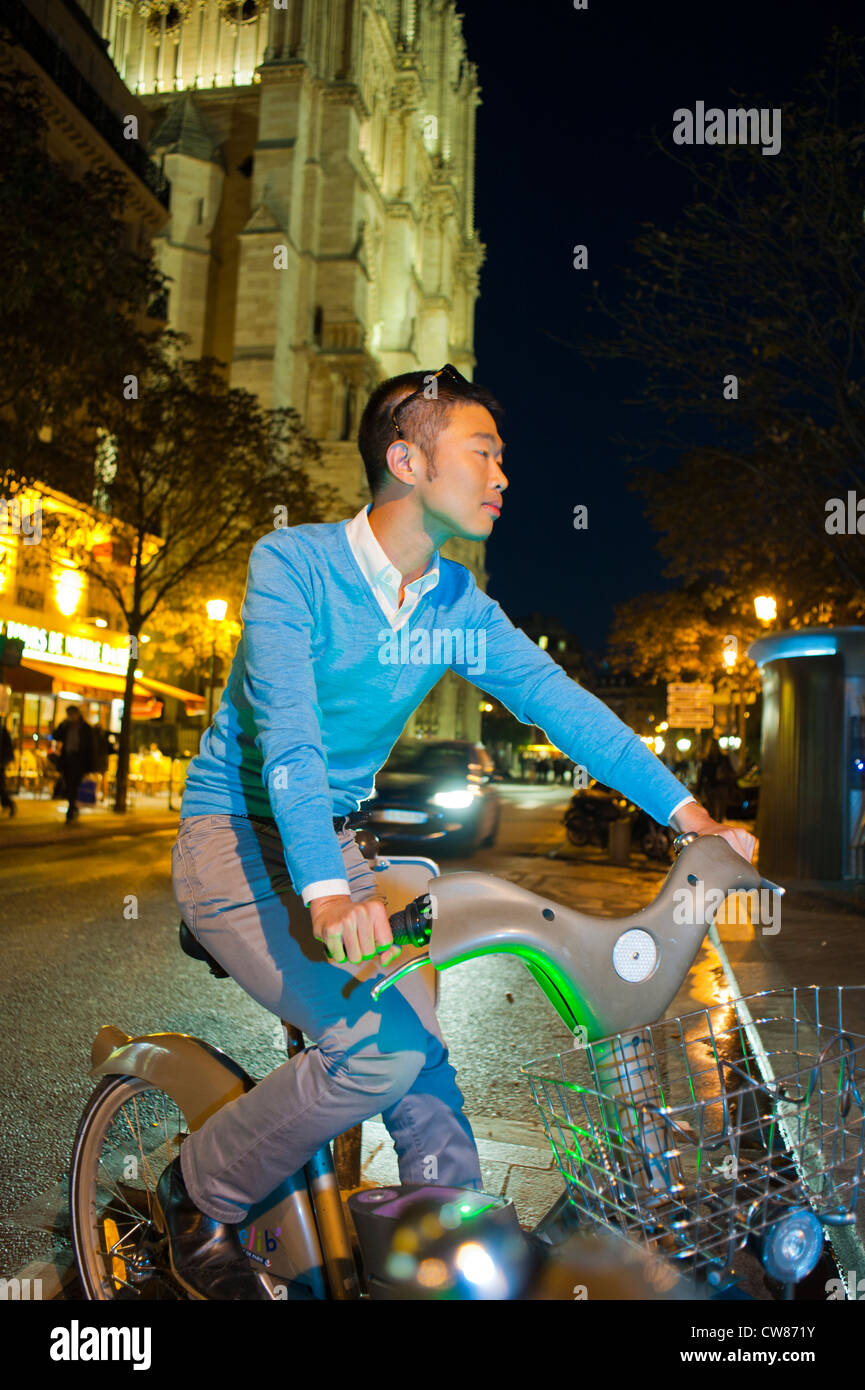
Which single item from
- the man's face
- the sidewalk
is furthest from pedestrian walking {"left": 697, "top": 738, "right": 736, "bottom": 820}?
the man's face

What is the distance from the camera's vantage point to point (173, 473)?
81.2 feet

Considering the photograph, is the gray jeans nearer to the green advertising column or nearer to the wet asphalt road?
the wet asphalt road

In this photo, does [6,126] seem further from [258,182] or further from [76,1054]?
[258,182]

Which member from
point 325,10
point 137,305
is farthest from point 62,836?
point 325,10

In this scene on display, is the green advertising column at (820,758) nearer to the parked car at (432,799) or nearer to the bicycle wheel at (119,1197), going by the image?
the parked car at (432,799)

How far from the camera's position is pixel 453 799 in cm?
1559

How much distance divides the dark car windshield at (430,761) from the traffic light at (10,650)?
6251 mm

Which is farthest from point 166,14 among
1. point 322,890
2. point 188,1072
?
point 322,890

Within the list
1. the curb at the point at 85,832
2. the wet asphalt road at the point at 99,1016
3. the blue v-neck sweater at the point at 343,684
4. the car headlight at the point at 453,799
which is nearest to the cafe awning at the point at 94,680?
the curb at the point at 85,832

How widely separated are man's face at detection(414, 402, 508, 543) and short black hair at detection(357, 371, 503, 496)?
0.02 metres

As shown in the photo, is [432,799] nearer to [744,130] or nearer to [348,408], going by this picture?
[744,130]

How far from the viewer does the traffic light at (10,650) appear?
683 inches
